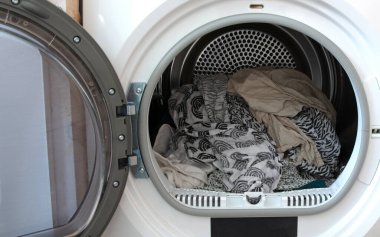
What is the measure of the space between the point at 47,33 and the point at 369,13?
1.98ft

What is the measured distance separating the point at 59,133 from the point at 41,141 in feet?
0.12

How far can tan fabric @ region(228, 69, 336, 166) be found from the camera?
108cm

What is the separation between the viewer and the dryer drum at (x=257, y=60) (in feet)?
3.86

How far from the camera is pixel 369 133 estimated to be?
0.81m

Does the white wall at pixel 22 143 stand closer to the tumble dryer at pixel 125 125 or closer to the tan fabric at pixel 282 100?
the tumble dryer at pixel 125 125

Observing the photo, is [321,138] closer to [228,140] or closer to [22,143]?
[228,140]

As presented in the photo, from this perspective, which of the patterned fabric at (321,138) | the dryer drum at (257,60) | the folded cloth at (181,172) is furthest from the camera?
the dryer drum at (257,60)

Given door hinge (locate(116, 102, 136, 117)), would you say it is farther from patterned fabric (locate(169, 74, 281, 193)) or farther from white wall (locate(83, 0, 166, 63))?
patterned fabric (locate(169, 74, 281, 193))

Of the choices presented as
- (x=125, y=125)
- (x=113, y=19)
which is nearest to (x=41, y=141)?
(x=125, y=125)

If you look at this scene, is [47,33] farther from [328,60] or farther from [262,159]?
[328,60]

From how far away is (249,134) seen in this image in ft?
3.50

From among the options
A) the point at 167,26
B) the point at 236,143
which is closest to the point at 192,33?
the point at 167,26

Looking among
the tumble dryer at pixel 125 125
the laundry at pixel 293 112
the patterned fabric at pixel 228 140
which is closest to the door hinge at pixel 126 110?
the tumble dryer at pixel 125 125

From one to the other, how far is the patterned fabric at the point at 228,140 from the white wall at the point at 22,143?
1.32 ft
